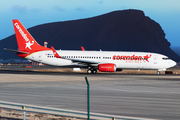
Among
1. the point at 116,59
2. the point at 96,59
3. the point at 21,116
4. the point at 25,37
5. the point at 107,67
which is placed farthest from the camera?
the point at 25,37

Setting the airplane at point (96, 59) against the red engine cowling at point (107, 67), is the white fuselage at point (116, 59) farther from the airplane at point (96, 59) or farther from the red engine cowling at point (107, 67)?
the red engine cowling at point (107, 67)

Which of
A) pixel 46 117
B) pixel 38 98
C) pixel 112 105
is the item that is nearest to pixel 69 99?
pixel 38 98

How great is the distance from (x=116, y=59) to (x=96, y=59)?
2.98m

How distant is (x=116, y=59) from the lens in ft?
138

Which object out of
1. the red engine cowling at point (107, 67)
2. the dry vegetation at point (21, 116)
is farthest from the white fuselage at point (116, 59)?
the dry vegetation at point (21, 116)

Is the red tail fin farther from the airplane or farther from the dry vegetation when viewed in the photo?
the dry vegetation

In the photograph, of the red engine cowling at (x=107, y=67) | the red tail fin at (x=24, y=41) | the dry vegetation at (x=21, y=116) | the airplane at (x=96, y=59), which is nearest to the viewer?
Result: the dry vegetation at (x=21, y=116)

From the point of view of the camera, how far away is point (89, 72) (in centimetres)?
4281

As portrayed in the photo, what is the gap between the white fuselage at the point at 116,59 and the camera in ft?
137

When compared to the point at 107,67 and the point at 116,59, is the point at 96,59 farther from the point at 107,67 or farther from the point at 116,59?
the point at 107,67

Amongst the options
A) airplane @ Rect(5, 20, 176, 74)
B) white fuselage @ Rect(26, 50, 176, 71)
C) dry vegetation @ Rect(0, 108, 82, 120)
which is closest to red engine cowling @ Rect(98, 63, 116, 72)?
airplane @ Rect(5, 20, 176, 74)

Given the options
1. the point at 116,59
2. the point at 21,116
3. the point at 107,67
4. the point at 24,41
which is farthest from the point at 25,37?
the point at 21,116

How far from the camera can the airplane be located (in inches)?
1638

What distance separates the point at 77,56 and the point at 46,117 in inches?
1238
